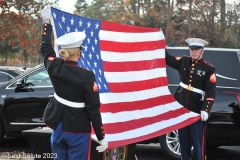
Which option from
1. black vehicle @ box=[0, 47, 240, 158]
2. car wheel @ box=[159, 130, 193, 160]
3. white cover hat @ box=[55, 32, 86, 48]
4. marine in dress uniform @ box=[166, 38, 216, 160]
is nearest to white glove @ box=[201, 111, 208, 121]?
marine in dress uniform @ box=[166, 38, 216, 160]

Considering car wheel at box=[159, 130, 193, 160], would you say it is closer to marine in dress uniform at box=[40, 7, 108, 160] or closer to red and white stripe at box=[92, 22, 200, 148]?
red and white stripe at box=[92, 22, 200, 148]

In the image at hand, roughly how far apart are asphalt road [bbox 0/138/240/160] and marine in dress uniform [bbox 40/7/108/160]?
146 inches

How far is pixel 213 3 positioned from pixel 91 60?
27.7 metres

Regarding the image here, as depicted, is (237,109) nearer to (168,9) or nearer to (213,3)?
(213,3)

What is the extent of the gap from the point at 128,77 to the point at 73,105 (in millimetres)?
1665

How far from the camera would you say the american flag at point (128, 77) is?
5.02 m

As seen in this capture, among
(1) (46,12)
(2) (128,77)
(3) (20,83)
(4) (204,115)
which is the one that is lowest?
(4) (204,115)

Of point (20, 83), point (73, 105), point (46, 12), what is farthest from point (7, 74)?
point (73, 105)

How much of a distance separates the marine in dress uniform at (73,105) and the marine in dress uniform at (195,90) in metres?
2.03

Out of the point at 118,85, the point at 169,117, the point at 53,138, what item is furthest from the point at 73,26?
the point at 169,117

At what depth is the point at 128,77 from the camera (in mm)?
5578

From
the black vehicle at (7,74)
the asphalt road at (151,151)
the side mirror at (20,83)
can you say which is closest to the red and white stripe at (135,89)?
the asphalt road at (151,151)

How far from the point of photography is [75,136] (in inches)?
158

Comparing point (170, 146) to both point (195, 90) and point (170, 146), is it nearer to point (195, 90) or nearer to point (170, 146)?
point (170, 146)
